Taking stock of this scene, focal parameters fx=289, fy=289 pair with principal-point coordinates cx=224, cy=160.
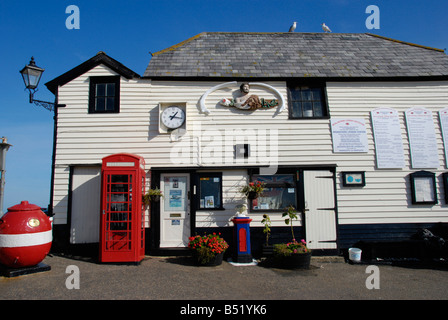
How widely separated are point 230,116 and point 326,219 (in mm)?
4343

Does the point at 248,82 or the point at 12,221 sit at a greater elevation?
the point at 248,82

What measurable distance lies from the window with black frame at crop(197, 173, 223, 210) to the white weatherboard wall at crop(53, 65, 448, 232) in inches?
7.2

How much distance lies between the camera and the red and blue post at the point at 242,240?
7824mm

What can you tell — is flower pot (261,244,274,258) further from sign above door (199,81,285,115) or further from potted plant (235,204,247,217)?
sign above door (199,81,285,115)

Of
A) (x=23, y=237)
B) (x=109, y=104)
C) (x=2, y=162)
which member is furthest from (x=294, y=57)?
(x=23, y=237)

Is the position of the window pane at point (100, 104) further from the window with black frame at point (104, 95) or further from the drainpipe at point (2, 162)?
the drainpipe at point (2, 162)

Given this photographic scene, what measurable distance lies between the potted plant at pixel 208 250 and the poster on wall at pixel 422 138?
262 inches

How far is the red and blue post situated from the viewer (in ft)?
25.7
